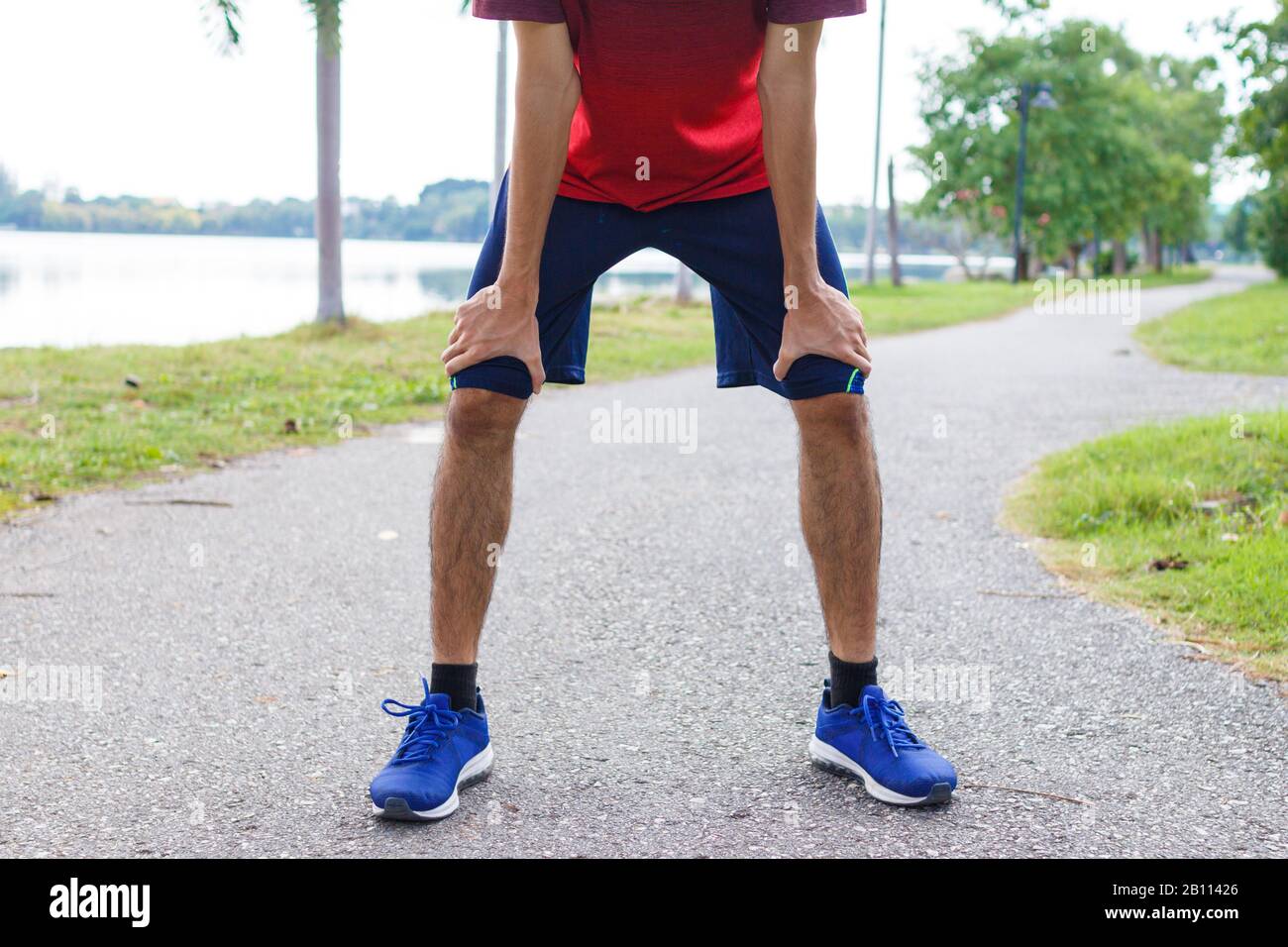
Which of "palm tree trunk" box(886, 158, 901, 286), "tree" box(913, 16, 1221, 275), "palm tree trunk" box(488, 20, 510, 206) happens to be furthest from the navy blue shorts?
"tree" box(913, 16, 1221, 275)

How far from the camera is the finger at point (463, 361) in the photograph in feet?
7.99

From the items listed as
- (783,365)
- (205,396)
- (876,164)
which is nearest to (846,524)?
(783,365)

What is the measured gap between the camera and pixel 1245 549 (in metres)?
4.05

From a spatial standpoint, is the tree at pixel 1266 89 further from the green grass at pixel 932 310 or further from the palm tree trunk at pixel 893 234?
the palm tree trunk at pixel 893 234

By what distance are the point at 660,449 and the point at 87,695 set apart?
4075 mm

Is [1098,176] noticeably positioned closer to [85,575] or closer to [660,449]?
[660,449]

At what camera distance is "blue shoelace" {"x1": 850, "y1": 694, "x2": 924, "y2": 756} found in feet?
8.04

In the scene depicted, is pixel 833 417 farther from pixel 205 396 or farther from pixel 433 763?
pixel 205 396

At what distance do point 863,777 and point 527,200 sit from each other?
1321 mm

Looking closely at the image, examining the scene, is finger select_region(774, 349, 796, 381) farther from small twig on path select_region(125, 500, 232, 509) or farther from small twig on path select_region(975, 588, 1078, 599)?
small twig on path select_region(125, 500, 232, 509)

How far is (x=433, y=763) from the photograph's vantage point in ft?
7.73

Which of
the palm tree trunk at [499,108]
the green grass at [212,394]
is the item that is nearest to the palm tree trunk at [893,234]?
the palm tree trunk at [499,108]
